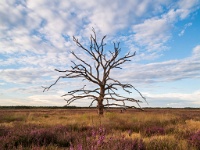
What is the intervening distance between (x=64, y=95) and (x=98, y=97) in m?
2.64

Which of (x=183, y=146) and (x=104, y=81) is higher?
(x=104, y=81)

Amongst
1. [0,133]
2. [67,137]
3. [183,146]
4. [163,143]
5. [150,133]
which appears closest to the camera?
[183,146]

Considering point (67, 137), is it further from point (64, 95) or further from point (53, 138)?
point (64, 95)

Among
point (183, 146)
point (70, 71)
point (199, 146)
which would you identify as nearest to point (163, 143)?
point (183, 146)

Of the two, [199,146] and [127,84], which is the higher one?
[127,84]

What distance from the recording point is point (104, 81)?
19.5 meters

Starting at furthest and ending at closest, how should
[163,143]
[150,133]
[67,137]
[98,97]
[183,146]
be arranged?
[98,97] < [150,133] < [67,137] < [163,143] < [183,146]

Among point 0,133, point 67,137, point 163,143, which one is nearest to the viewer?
point 163,143

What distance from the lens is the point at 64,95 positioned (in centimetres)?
1934

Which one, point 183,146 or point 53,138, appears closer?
point 183,146

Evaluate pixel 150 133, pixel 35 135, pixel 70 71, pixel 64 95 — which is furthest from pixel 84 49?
pixel 35 135

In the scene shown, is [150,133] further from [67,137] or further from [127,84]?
[127,84]

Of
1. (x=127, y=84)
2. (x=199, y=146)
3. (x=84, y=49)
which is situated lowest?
(x=199, y=146)

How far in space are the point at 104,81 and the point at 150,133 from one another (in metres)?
11.1
